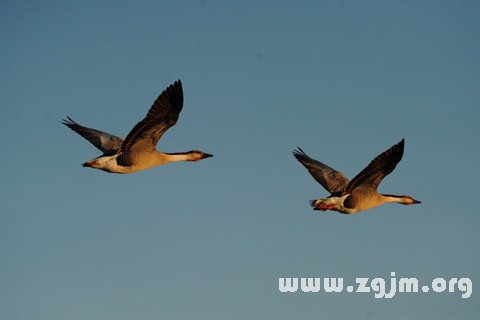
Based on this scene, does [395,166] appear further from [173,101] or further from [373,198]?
[173,101]

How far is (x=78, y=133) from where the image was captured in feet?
81.9

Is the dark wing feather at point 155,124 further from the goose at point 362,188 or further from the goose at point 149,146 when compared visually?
the goose at point 362,188

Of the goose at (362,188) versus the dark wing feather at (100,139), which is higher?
the dark wing feather at (100,139)

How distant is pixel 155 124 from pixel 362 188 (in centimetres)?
476

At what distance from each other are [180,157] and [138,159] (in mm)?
1280

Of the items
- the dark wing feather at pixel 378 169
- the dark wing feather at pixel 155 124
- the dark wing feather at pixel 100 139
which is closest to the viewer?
the dark wing feather at pixel 155 124

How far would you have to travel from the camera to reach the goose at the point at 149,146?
20.3 meters

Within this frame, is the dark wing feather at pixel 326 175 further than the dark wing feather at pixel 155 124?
Yes

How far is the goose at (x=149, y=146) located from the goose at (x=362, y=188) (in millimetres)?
2906

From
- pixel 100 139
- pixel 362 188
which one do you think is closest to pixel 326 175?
pixel 362 188

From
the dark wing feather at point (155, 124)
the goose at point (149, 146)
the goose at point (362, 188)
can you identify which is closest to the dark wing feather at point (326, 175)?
the goose at point (362, 188)

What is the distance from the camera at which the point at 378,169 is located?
22.0 meters

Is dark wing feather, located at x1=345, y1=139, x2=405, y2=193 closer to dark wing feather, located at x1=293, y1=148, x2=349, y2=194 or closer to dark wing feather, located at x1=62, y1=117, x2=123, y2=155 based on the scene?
dark wing feather, located at x1=293, y1=148, x2=349, y2=194

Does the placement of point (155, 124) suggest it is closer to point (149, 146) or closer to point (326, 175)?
point (149, 146)
